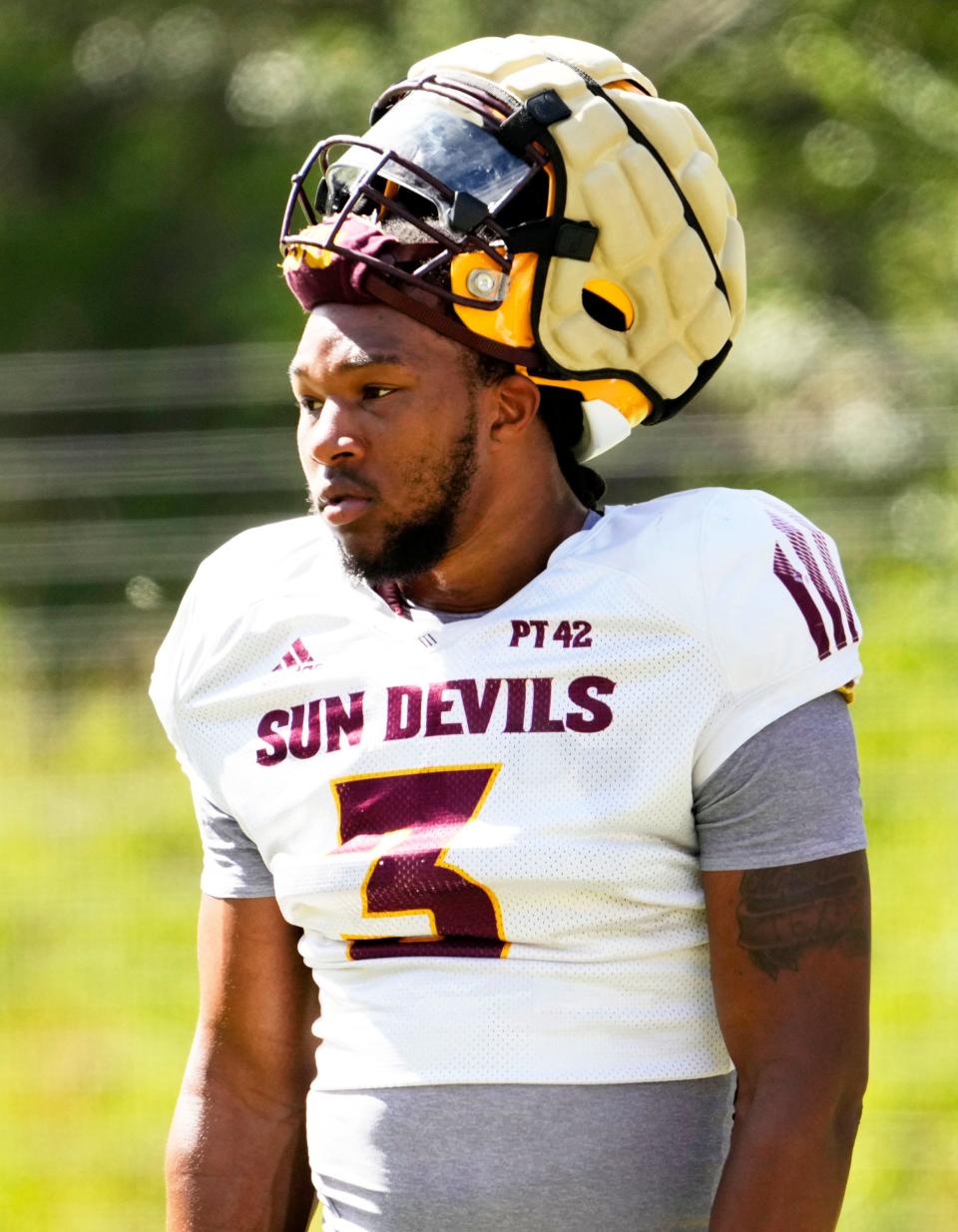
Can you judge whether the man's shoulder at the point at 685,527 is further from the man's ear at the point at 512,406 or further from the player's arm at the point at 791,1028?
the player's arm at the point at 791,1028

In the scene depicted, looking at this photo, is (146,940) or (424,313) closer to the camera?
(424,313)

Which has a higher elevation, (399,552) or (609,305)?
(609,305)

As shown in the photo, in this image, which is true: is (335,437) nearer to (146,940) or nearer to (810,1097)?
(810,1097)

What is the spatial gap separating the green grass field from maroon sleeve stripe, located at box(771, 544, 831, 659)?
2.31m

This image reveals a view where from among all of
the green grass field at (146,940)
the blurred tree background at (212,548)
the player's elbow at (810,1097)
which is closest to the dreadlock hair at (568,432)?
the player's elbow at (810,1097)

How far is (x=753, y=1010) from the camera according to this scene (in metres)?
1.80

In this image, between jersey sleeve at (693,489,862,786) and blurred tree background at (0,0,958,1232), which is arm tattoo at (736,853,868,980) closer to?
jersey sleeve at (693,489,862,786)

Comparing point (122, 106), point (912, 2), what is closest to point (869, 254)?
point (912, 2)

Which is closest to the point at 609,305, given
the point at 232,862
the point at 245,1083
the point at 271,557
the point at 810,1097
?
the point at 271,557

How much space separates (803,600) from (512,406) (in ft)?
1.25

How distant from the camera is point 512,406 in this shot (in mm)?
2008

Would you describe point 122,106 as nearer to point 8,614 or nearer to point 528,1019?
point 8,614

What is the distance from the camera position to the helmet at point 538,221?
193 centimetres

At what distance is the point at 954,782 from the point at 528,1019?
108 inches
